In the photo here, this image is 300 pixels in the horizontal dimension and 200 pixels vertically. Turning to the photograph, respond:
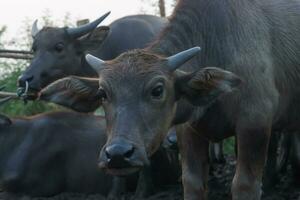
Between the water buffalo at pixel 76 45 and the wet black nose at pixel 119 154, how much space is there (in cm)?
394

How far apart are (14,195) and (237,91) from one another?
11.1ft

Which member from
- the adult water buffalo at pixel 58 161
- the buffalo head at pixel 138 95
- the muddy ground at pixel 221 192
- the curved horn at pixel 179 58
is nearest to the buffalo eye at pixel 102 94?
the buffalo head at pixel 138 95

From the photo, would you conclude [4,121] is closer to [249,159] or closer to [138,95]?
[249,159]

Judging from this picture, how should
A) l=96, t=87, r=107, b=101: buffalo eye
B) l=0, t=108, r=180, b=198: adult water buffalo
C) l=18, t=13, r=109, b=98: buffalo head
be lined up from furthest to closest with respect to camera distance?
l=18, t=13, r=109, b=98: buffalo head
l=0, t=108, r=180, b=198: adult water buffalo
l=96, t=87, r=107, b=101: buffalo eye

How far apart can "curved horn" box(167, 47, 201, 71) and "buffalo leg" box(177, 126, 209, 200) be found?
1072 mm

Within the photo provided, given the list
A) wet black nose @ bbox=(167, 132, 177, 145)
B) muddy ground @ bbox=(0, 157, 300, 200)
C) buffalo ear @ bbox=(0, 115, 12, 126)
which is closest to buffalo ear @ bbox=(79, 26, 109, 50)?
buffalo ear @ bbox=(0, 115, 12, 126)

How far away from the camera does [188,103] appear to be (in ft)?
19.9

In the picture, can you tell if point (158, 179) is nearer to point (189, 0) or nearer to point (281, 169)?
point (281, 169)

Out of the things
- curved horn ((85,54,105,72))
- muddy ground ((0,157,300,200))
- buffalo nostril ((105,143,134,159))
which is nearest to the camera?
buffalo nostril ((105,143,134,159))

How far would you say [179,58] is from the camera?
574 centimetres

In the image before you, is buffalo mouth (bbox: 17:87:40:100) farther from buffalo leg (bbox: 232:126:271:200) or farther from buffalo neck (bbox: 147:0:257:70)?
buffalo leg (bbox: 232:126:271:200)

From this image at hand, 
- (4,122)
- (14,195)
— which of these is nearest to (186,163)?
(14,195)

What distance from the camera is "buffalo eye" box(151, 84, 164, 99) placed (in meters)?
5.56

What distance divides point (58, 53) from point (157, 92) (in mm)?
3922
